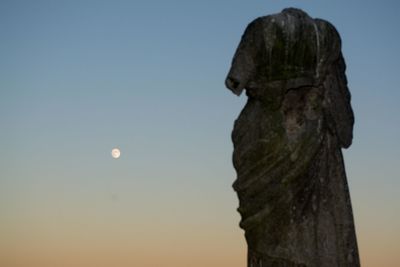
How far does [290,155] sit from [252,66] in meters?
1.39

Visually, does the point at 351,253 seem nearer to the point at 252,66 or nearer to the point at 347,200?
the point at 347,200

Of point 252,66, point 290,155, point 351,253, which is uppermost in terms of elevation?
point 252,66

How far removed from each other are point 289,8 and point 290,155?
2166 millimetres

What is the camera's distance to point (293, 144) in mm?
16141

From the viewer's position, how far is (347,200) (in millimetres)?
16281

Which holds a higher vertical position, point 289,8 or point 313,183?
point 289,8

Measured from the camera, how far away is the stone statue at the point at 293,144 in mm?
16094

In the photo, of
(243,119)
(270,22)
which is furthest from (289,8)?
(243,119)

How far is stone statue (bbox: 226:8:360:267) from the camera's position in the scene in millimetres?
16094

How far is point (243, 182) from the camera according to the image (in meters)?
16.2

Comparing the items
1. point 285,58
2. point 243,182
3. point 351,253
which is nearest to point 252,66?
point 285,58

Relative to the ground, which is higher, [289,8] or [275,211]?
[289,8]

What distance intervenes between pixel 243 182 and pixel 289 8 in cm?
261

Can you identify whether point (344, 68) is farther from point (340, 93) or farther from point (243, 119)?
point (243, 119)
